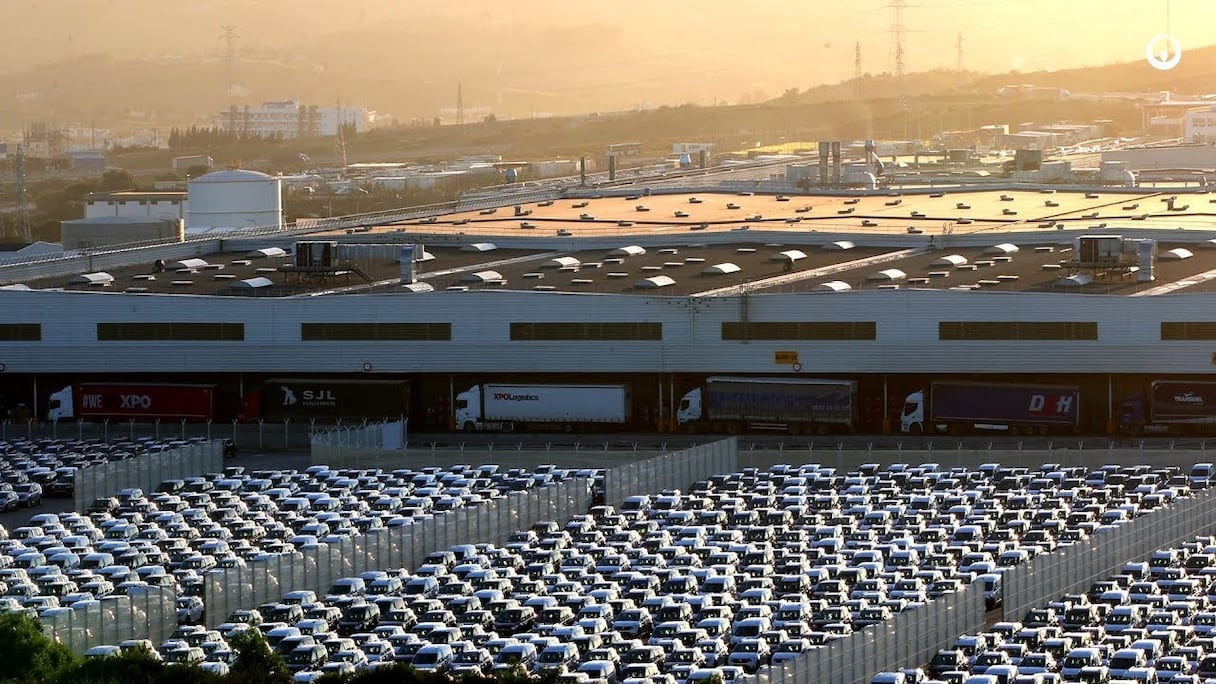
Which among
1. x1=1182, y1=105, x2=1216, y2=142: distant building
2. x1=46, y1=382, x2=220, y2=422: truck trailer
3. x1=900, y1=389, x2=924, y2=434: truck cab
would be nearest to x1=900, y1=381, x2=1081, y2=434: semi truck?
x1=900, y1=389, x2=924, y2=434: truck cab

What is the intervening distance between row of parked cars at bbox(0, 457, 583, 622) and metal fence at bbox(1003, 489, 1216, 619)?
30.9 feet

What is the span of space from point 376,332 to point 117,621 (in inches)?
771

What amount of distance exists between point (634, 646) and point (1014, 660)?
419 centimetres

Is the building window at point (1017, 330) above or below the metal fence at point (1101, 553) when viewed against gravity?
above

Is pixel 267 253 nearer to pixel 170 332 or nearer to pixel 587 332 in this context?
pixel 170 332

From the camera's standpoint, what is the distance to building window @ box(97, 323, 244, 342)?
46.1 meters

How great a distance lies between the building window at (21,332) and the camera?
4669cm

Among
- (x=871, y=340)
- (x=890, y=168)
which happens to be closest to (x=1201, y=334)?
(x=871, y=340)

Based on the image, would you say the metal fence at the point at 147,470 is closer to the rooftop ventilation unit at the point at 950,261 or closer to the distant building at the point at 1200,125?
the rooftop ventilation unit at the point at 950,261

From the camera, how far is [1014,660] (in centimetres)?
2508

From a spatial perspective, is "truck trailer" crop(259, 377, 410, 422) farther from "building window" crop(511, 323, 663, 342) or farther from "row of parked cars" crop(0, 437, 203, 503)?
"building window" crop(511, 323, 663, 342)

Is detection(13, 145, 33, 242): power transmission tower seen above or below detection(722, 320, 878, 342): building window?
above

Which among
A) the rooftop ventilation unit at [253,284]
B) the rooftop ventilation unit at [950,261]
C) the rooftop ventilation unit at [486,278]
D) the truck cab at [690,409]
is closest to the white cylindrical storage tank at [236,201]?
the rooftop ventilation unit at [253,284]

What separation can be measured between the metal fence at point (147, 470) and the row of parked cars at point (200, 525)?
0.26 meters
